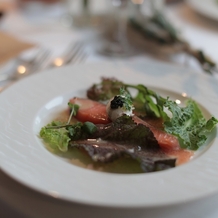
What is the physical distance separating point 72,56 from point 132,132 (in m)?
0.82

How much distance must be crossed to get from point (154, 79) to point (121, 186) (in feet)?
2.18

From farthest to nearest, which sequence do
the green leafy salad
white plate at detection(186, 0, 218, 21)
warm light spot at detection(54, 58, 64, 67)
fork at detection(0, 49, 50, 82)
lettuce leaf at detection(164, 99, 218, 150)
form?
white plate at detection(186, 0, 218, 21) → warm light spot at detection(54, 58, 64, 67) → fork at detection(0, 49, 50, 82) → lettuce leaf at detection(164, 99, 218, 150) → the green leafy salad

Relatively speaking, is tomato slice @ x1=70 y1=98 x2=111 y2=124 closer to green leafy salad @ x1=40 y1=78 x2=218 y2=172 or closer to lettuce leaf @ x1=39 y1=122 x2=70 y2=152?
green leafy salad @ x1=40 y1=78 x2=218 y2=172

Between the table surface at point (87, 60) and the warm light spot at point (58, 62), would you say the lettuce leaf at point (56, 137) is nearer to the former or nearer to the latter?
the table surface at point (87, 60)

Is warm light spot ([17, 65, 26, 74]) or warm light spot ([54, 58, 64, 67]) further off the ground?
warm light spot ([54, 58, 64, 67])

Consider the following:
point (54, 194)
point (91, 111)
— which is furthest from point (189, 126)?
point (54, 194)

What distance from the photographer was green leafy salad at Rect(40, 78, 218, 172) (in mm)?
907

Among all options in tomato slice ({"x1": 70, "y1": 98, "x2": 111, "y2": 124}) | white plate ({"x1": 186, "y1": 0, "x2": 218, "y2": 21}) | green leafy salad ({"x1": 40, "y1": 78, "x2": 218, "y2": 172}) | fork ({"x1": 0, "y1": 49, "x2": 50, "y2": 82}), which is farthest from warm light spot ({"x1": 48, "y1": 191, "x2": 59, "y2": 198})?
white plate ({"x1": 186, "y1": 0, "x2": 218, "y2": 21})

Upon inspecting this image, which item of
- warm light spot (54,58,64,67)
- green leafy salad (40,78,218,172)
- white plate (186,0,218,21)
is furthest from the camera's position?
white plate (186,0,218,21)

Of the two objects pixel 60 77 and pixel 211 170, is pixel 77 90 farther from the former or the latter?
pixel 211 170

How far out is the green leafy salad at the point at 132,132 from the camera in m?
0.91

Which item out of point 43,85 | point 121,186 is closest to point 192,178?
point 121,186

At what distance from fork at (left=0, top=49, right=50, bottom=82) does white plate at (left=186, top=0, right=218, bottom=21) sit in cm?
104

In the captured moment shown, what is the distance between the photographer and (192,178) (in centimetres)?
83
